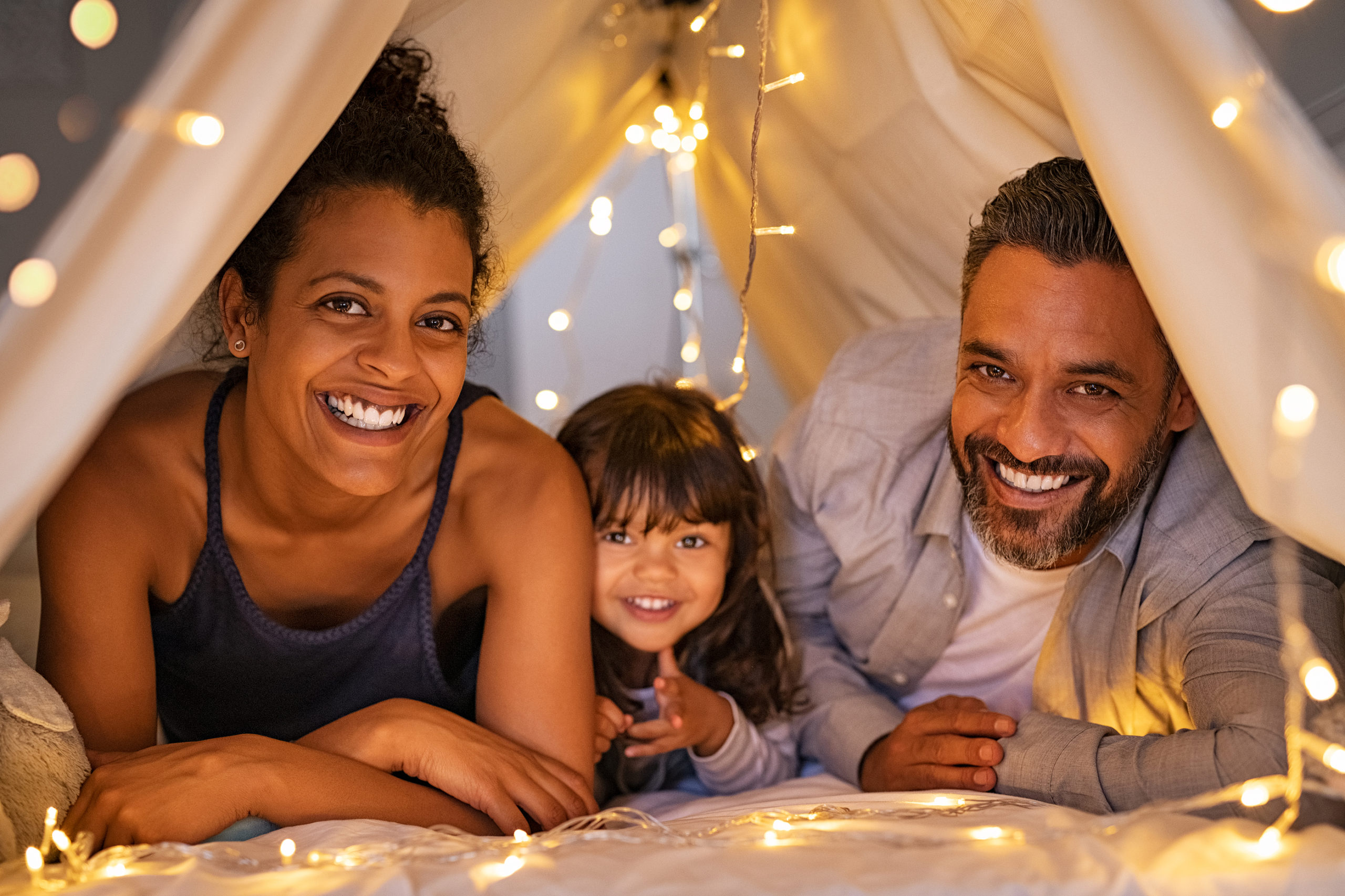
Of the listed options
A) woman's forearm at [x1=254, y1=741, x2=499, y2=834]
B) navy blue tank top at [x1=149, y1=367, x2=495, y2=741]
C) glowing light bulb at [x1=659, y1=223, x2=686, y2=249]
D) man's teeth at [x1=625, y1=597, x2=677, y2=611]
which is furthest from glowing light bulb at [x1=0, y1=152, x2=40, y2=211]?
glowing light bulb at [x1=659, y1=223, x2=686, y2=249]

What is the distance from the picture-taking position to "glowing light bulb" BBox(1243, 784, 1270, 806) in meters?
0.86

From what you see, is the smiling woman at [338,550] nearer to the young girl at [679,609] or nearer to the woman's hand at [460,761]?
the woman's hand at [460,761]

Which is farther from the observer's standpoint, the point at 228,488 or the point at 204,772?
the point at 228,488

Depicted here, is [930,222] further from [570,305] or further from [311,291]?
[570,305]

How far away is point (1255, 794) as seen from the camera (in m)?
0.89

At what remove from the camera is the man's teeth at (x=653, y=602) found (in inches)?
60.3

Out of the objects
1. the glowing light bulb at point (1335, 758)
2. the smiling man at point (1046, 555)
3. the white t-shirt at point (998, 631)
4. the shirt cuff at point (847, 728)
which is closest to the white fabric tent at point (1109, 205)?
the glowing light bulb at point (1335, 758)

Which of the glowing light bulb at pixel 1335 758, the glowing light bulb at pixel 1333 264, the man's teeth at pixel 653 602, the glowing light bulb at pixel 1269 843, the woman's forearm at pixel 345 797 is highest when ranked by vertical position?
the glowing light bulb at pixel 1333 264

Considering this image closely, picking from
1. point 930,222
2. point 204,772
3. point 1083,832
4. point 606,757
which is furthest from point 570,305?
point 1083,832

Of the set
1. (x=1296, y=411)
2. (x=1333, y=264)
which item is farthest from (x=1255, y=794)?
(x=1333, y=264)

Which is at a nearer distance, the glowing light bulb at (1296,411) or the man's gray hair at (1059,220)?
the glowing light bulb at (1296,411)

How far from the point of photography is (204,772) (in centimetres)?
104

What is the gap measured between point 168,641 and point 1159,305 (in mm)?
1156

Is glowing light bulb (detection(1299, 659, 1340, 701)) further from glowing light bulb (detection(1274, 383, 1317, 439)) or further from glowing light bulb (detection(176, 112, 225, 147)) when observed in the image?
glowing light bulb (detection(176, 112, 225, 147))
